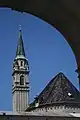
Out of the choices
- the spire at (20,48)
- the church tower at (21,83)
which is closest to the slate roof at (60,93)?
the church tower at (21,83)

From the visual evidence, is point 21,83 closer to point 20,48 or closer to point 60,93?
point 20,48

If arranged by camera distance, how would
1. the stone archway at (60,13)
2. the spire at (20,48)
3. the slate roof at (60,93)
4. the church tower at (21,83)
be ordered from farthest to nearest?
the spire at (20,48) < the church tower at (21,83) < the slate roof at (60,93) < the stone archway at (60,13)

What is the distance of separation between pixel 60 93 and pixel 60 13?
51128 mm

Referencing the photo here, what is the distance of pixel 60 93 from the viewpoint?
55.6 metres

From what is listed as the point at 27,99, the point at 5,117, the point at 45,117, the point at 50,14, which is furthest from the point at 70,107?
the point at 50,14

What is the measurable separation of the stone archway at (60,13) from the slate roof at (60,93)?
163ft

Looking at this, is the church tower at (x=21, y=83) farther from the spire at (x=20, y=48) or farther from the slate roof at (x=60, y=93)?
the slate roof at (x=60, y=93)

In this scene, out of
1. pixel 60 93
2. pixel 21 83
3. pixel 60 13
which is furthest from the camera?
pixel 21 83

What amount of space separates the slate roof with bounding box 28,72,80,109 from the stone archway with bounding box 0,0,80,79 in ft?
163

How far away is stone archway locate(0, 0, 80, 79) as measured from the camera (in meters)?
4.70

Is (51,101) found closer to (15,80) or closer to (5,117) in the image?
(5,117)

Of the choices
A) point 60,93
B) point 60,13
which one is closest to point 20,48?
point 60,93

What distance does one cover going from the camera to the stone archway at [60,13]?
4.70 metres

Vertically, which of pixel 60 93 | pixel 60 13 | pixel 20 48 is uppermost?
pixel 20 48
